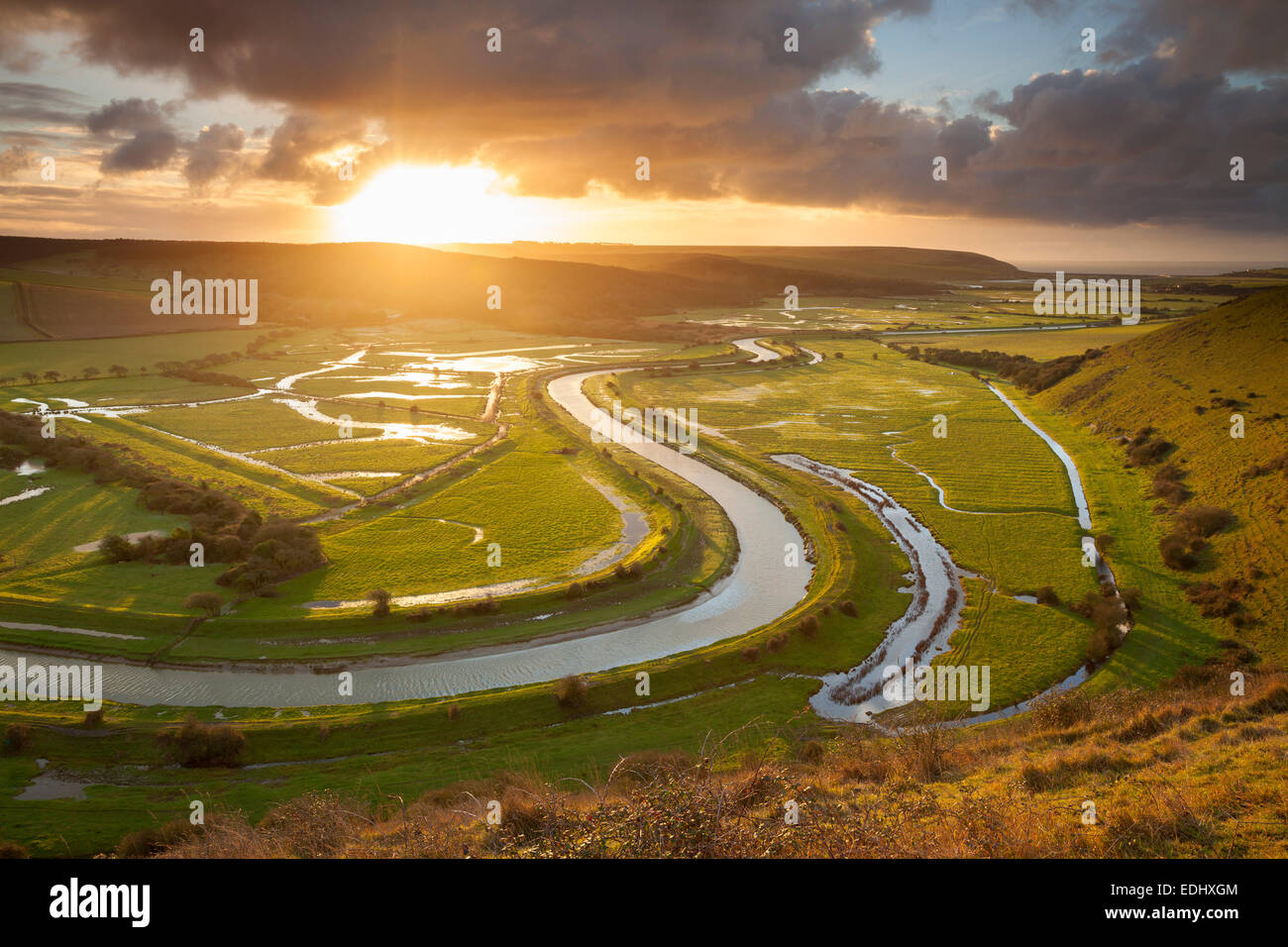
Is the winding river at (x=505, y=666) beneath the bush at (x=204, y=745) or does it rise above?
above

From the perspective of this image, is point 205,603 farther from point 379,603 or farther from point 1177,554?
point 1177,554

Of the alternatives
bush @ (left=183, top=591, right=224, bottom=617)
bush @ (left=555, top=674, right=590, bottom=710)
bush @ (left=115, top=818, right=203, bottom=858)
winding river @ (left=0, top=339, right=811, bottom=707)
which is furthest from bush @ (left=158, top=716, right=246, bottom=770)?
bush @ (left=555, top=674, right=590, bottom=710)

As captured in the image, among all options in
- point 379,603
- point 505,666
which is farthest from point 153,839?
point 379,603

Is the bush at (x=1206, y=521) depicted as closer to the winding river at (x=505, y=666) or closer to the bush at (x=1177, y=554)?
the bush at (x=1177, y=554)

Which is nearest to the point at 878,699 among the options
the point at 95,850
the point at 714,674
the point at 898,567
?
the point at 714,674

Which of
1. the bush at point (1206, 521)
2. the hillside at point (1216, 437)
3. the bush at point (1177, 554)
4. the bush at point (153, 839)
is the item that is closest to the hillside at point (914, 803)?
the bush at point (153, 839)

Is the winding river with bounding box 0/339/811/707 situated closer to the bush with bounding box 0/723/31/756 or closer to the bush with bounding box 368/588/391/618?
the bush with bounding box 0/723/31/756
